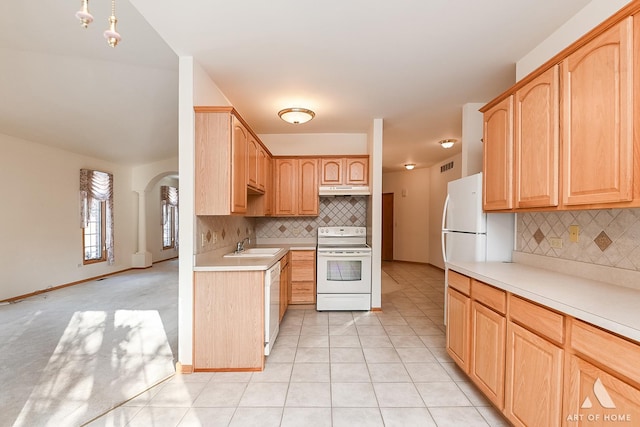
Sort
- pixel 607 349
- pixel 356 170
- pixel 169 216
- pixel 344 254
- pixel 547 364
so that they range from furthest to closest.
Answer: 1. pixel 169 216
2. pixel 356 170
3. pixel 344 254
4. pixel 547 364
5. pixel 607 349

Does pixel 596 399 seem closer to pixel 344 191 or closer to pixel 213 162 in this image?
pixel 213 162

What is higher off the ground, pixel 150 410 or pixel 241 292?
pixel 241 292

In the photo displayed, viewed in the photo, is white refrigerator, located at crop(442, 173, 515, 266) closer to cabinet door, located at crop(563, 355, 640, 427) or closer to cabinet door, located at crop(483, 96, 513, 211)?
cabinet door, located at crop(483, 96, 513, 211)

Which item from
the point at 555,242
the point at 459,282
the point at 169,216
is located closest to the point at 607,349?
the point at 459,282

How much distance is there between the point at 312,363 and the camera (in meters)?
2.36

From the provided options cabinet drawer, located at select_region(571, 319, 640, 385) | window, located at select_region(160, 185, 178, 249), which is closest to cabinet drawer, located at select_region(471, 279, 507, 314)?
cabinet drawer, located at select_region(571, 319, 640, 385)

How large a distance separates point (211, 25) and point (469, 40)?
200 centimetres

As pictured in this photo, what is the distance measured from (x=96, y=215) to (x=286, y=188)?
4.58m

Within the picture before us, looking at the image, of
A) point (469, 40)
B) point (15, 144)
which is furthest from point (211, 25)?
point (15, 144)

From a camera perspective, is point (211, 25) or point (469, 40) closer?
point (211, 25)

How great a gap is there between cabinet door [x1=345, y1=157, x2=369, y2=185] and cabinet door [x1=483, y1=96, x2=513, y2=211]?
6.41 ft

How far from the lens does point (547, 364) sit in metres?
1.26

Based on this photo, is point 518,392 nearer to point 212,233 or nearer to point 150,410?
point 150,410

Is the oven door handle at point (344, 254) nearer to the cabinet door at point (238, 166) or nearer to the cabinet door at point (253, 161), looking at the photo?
the cabinet door at point (253, 161)
